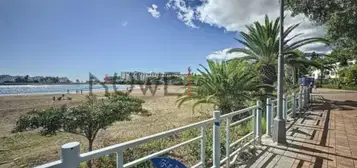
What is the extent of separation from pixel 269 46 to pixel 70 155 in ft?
41.9

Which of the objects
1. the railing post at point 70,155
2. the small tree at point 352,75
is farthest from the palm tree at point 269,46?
the small tree at point 352,75

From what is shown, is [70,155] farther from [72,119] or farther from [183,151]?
[72,119]

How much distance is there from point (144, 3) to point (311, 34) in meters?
9.06

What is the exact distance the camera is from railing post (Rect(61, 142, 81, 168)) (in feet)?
4.32

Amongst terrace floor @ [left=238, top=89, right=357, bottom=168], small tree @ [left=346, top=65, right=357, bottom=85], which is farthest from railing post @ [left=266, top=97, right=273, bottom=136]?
small tree @ [left=346, top=65, right=357, bottom=85]

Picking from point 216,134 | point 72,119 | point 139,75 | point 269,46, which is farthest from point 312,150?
point 139,75

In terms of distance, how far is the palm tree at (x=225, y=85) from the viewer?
8.41 metres

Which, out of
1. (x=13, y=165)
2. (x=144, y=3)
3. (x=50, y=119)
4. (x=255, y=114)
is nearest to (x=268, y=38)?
(x=144, y=3)

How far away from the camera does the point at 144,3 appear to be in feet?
36.0

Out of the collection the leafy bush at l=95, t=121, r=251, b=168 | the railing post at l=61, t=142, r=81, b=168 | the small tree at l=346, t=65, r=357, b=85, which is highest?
the small tree at l=346, t=65, r=357, b=85

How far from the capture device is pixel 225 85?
27.5 feet

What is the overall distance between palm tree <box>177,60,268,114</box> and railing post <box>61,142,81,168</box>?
7115 mm

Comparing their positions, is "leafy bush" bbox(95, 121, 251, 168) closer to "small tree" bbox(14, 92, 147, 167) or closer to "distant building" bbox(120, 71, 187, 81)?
"small tree" bbox(14, 92, 147, 167)

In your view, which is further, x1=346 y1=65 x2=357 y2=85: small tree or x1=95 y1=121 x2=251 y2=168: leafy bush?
x1=346 y1=65 x2=357 y2=85: small tree
